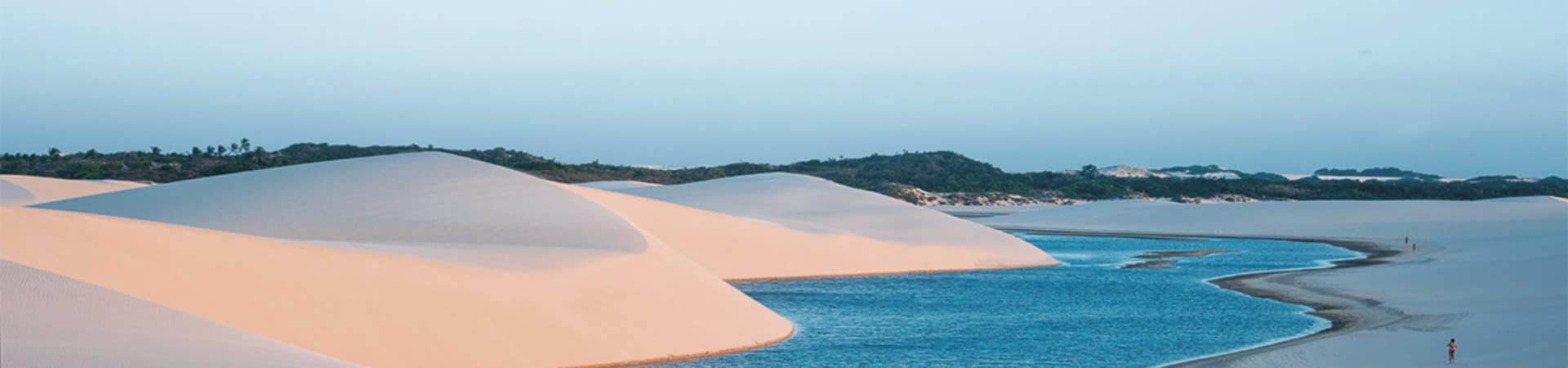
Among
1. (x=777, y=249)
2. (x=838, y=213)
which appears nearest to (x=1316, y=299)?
(x=777, y=249)

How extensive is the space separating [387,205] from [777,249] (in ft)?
36.7

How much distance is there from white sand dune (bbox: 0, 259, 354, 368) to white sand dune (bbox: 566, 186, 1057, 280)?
73.4 feet

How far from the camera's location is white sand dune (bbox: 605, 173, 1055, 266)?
1785 inches

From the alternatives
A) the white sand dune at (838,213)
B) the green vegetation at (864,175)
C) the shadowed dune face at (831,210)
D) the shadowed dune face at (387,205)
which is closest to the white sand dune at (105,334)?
the shadowed dune face at (387,205)

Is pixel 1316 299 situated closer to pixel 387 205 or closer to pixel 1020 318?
pixel 1020 318

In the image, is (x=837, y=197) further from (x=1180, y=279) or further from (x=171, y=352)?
(x=171, y=352)

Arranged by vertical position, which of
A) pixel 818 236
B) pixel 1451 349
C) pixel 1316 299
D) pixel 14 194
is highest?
pixel 14 194

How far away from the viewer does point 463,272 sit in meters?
21.1

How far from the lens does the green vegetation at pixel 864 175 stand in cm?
8294

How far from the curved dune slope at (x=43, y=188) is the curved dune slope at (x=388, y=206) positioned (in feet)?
36.0

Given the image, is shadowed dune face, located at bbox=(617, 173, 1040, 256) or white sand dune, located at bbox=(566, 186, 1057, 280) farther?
shadowed dune face, located at bbox=(617, 173, 1040, 256)

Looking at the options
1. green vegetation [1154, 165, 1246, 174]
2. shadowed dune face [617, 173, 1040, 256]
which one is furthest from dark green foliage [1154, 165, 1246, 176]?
shadowed dune face [617, 173, 1040, 256]

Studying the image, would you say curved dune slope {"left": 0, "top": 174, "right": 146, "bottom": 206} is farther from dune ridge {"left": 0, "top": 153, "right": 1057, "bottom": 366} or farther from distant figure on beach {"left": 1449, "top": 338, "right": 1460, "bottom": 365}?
distant figure on beach {"left": 1449, "top": 338, "right": 1460, "bottom": 365}

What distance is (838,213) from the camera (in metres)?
50.5
